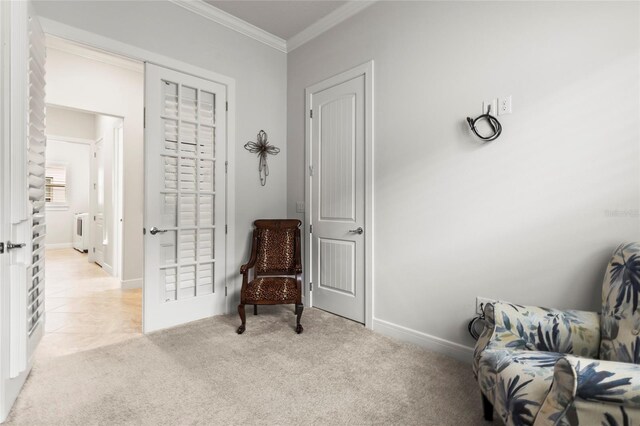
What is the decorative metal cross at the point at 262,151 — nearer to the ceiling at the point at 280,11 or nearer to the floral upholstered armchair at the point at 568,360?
the ceiling at the point at 280,11

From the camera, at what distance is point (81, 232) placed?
25.1 ft

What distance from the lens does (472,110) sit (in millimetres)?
2262

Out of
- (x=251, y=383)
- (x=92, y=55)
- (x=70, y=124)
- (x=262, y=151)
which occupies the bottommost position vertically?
(x=251, y=383)

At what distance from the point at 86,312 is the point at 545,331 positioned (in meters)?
3.92

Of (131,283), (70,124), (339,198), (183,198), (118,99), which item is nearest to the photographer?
(183,198)

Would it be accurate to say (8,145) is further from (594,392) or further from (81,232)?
(81,232)

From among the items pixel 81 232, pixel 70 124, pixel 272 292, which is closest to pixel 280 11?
pixel 272 292

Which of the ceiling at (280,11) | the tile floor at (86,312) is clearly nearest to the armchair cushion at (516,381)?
the tile floor at (86,312)

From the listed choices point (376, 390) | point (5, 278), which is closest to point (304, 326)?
point (376, 390)

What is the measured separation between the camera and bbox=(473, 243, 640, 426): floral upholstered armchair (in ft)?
2.79

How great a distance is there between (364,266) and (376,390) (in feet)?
3.87

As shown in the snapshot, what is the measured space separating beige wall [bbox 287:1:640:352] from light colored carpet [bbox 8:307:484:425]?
47 cm

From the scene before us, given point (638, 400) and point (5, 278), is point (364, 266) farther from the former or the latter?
point (5, 278)

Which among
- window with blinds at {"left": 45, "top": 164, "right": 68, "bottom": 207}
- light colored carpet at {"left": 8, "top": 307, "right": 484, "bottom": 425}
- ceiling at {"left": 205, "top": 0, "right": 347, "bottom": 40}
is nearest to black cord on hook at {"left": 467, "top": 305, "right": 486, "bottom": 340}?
light colored carpet at {"left": 8, "top": 307, "right": 484, "bottom": 425}
